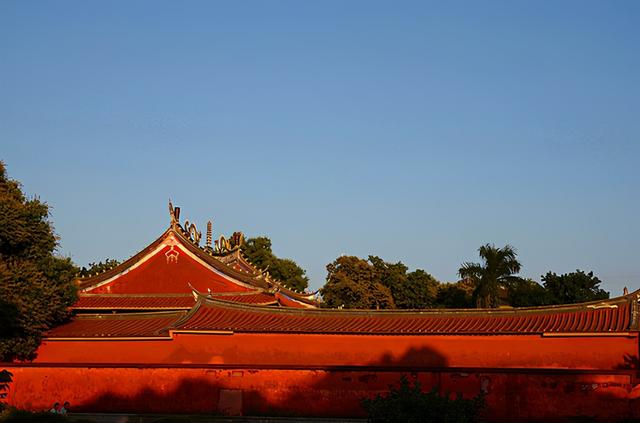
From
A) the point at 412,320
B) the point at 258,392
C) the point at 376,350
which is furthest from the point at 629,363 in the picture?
the point at 258,392

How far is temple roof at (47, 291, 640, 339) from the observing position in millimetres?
26000

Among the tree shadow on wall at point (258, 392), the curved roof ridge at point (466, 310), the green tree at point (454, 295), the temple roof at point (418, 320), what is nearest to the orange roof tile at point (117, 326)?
the temple roof at point (418, 320)

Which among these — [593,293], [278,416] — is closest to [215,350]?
[278,416]

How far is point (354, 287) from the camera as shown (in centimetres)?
6506

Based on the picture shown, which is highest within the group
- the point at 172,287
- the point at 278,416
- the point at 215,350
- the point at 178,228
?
the point at 178,228

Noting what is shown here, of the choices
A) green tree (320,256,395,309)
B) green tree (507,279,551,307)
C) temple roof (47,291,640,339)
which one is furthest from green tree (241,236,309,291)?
temple roof (47,291,640,339)

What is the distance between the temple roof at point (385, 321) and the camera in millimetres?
26000

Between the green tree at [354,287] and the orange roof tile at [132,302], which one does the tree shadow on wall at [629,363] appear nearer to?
the orange roof tile at [132,302]

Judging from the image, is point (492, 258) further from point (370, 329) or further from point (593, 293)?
point (370, 329)

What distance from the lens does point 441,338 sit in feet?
87.5

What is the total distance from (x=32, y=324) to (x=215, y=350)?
255 inches

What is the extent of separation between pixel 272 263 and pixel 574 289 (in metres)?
30.4

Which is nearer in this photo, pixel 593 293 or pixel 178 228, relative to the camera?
pixel 178 228

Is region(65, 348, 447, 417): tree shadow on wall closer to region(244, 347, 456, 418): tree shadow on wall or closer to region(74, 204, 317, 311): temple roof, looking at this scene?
region(244, 347, 456, 418): tree shadow on wall
